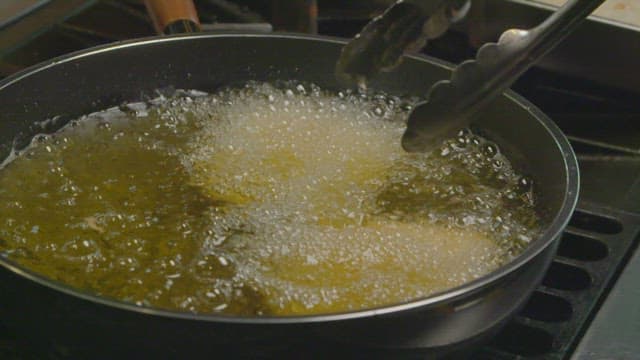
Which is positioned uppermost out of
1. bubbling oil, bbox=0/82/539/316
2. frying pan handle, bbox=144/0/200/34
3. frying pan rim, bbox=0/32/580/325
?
frying pan handle, bbox=144/0/200/34

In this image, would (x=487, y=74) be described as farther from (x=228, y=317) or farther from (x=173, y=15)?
(x=173, y=15)

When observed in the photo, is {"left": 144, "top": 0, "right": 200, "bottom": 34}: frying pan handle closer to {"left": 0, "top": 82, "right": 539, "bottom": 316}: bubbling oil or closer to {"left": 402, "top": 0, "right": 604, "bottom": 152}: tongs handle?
{"left": 0, "top": 82, "right": 539, "bottom": 316}: bubbling oil

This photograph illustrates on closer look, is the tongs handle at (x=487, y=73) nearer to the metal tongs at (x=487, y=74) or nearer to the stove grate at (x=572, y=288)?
the metal tongs at (x=487, y=74)

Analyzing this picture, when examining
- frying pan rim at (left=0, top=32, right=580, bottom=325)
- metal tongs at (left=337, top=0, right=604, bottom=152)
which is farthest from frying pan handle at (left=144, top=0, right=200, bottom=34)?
frying pan rim at (left=0, top=32, right=580, bottom=325)

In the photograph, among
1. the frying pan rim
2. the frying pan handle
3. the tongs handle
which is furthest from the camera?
the frying pan handle

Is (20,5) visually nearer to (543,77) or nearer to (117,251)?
(117,251)

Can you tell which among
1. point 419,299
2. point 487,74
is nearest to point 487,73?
point 487,74
